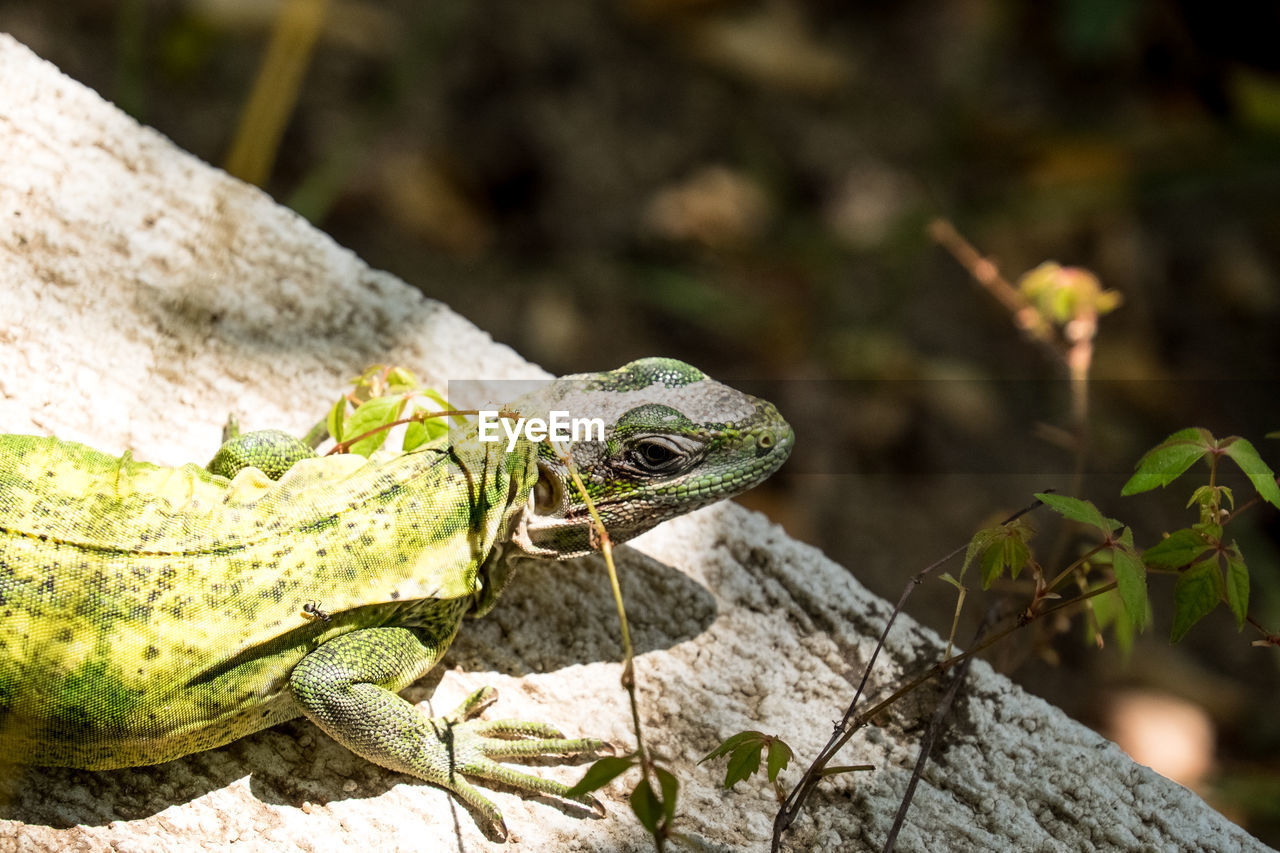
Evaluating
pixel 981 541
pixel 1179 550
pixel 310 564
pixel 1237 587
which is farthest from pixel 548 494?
pixel 1237 587

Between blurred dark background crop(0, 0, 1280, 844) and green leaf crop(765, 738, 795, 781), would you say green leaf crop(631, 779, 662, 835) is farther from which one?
blurred dark background crop(0, 0, 1280, 844)

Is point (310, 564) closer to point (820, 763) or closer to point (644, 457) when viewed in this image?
point (644, 457)

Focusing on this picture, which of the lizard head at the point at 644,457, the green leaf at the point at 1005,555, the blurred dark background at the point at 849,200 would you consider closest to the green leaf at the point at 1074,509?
the green leaf at the point at 1005,555

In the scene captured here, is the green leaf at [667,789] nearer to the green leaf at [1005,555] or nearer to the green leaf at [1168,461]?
the green leaf at [1005,555]

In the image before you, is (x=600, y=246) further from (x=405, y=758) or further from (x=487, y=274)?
(x=405, y=758)

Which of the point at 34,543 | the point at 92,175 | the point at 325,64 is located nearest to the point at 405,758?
the point at 34,543
